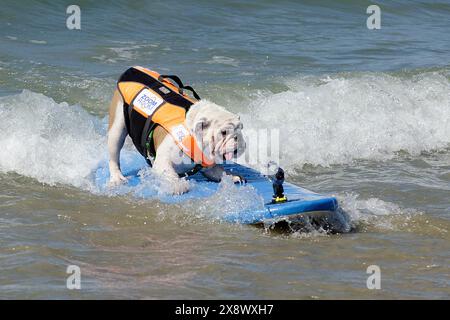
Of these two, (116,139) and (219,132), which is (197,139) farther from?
(116,139)

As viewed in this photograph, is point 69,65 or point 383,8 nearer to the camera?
point 69,65

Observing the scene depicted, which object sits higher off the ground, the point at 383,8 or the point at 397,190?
the point at 383,8

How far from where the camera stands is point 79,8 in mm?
15828

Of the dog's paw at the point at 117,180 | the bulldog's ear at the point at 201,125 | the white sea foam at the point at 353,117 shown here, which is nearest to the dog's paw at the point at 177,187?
the bulldog's ear at the point at 201,125

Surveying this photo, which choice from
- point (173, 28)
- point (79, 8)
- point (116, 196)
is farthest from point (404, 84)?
point (116, 196)

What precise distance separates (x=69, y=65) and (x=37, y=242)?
7230 mm

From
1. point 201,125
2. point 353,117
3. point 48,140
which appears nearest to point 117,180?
point 201,125

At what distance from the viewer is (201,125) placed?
6.80m

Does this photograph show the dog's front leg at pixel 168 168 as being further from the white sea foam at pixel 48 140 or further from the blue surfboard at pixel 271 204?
the white sea foam at pixel 48 140

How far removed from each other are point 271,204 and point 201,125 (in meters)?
0.83

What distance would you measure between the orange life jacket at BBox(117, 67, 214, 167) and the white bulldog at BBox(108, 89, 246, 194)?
79 millimetres

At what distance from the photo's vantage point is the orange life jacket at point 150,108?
7.24 m
